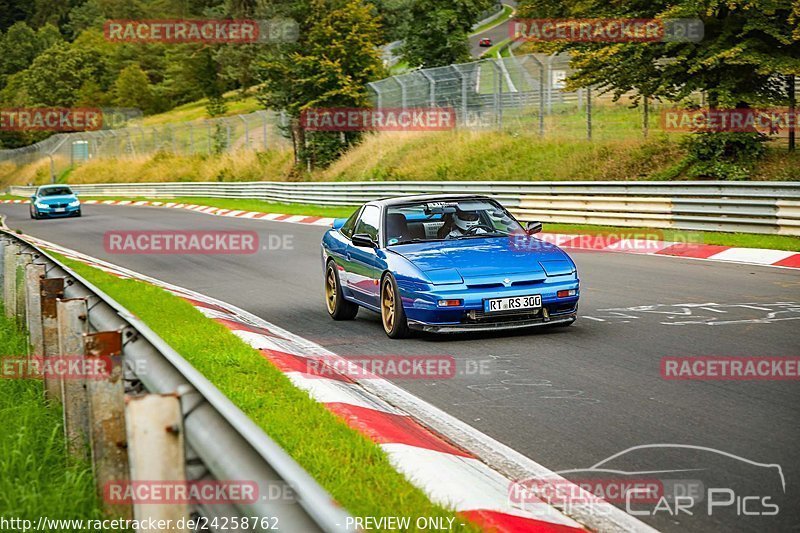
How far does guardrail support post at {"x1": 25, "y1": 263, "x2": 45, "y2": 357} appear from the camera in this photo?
6.65 meters

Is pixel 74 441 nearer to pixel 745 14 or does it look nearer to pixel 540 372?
pixel 540 372

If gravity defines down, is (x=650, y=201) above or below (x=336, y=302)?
above

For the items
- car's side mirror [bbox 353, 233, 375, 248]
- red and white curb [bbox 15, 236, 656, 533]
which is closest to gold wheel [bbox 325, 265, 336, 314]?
car's side mirror [bbox 353, 233, 375, 248]

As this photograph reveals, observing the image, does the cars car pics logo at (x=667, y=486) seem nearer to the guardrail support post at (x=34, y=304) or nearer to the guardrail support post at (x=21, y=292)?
the guardrail support post at (x=34, y=304)

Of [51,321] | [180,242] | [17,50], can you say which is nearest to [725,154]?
[180,242]

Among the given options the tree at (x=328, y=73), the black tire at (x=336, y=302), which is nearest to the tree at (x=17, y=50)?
the tree at (x=328, y=73)

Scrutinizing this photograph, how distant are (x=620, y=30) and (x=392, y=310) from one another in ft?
39.5

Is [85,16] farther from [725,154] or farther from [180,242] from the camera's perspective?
[725,154]

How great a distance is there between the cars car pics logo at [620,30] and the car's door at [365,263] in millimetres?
10091

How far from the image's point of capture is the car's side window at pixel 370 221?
10.6 m

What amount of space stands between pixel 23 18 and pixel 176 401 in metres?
179

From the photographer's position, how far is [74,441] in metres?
4.63

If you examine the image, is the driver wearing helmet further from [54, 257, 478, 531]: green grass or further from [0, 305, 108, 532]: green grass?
[0, 305, 108, 532]: green grass

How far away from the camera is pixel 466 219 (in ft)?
34.7
